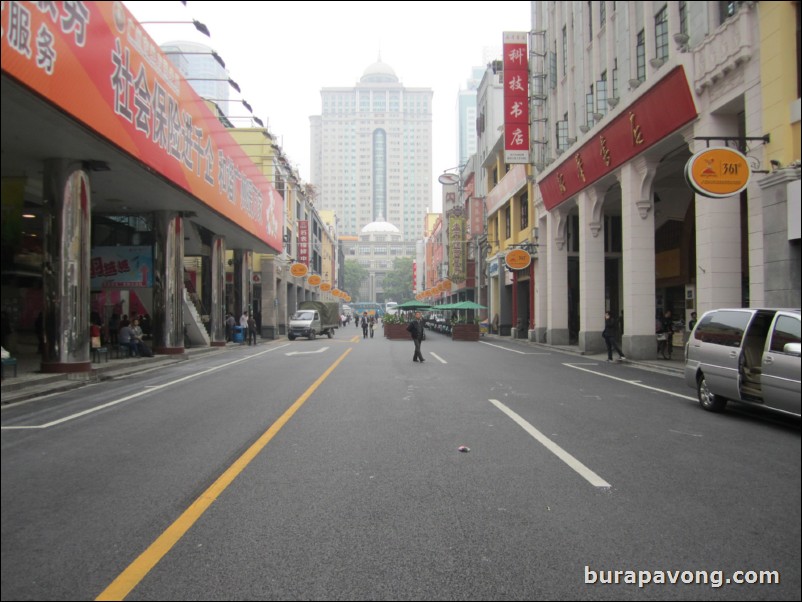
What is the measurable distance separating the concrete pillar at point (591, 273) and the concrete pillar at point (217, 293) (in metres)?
17.3

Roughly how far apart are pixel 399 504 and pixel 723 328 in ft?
20.6

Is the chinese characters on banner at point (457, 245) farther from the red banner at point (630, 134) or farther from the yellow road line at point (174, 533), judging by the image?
the yellow road line at point (174, 533)

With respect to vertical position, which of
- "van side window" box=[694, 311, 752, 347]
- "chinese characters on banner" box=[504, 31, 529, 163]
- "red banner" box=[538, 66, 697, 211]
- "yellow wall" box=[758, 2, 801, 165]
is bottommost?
"van side window" box=[694, 311, 752, 347]

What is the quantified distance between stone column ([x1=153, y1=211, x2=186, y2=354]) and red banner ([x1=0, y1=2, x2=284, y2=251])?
1.78 m

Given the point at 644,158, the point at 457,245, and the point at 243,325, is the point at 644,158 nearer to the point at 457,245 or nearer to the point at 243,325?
the point at 243,325

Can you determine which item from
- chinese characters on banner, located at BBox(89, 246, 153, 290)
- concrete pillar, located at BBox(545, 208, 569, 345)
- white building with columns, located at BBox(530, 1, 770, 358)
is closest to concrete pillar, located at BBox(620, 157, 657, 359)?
white building with columns, located at BBox(530, 1, 770, 358)

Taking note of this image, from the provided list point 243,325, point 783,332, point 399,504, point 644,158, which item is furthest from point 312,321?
point 399,504

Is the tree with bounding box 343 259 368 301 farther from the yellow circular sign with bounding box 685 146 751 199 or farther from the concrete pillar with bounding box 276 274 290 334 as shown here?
the yellow circular sign with bounding box 685 146 751 199

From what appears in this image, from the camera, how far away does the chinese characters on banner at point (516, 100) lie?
2542 centimetres

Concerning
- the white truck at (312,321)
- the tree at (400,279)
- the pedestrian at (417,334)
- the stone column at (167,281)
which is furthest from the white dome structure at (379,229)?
the pedestrian at (417,334)

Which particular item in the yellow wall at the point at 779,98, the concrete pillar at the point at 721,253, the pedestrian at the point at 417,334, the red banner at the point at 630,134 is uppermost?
the red banner at the point at 630,134

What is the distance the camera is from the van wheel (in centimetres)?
808

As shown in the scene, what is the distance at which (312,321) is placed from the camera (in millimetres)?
36219

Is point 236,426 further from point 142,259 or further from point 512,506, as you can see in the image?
point 142,259
